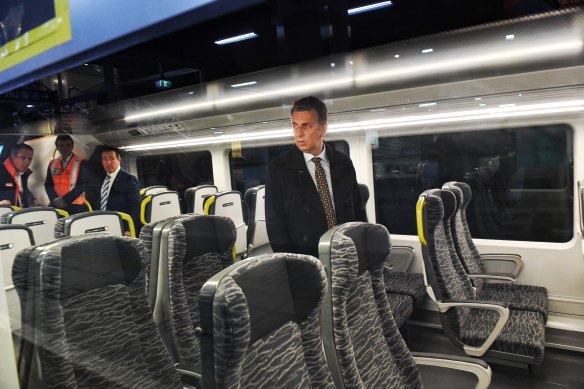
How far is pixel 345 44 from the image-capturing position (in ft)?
6.06

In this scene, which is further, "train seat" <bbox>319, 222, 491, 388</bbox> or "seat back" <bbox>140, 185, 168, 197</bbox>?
"seat back" <bbox>140, 185, 168, 197</bbox>

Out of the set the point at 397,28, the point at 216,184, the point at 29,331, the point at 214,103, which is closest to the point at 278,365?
the point at 29,331

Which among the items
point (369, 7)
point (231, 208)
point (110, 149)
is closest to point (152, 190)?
point (110, 149)

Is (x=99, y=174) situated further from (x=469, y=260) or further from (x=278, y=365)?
(x=469, y=260)

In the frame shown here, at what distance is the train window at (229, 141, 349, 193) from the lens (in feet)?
7.14

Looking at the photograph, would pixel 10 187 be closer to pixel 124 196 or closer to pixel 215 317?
pixel 124 196

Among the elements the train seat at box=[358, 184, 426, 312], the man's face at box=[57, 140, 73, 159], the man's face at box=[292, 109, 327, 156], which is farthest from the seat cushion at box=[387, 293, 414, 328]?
the man's face at box=[57, 140, 73, 159]

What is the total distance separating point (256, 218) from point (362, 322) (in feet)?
4.10

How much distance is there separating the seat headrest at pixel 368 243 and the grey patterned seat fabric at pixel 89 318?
75cm

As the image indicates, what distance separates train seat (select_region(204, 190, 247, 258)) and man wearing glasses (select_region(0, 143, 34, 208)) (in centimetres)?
104

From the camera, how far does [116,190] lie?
2.51 metres

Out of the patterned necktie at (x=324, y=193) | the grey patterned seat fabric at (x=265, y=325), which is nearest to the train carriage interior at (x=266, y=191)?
the grey patterned seat fabric at (x=265, y=325)

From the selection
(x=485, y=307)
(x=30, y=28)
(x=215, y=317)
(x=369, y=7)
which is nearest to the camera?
(x=215, y=317)

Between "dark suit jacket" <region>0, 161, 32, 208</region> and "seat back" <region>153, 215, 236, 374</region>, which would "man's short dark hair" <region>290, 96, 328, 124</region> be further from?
"dark suit jacket" <region>0, 161, 32, 208</region>
